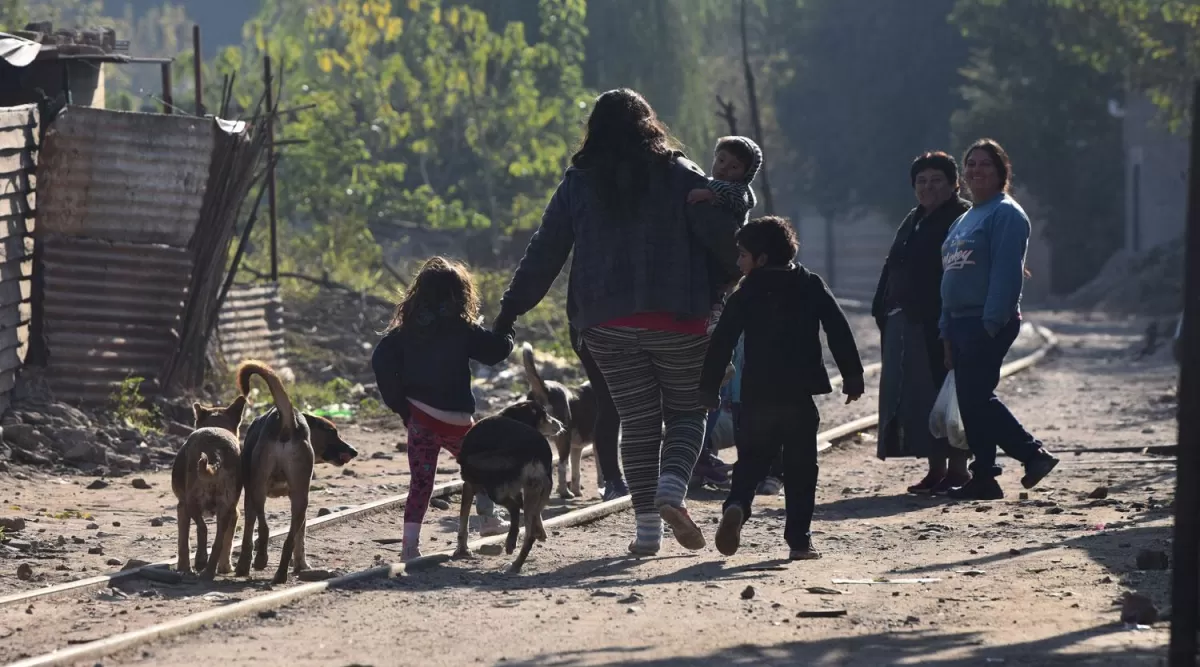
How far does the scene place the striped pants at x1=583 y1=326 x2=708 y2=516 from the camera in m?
8.06

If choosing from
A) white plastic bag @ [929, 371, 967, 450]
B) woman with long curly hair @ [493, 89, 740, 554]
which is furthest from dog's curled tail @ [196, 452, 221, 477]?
white plastic bag @ [929, 371, 967, 450]

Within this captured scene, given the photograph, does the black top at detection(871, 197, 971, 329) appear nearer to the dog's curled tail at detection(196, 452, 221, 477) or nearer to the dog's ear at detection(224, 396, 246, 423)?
the dog's ear at detection(224, 396, 246, 423)

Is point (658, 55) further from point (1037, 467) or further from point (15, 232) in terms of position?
point (1037, 467)

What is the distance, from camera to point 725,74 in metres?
64.2

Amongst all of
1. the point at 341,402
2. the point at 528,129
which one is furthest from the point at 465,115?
the point at 341,402

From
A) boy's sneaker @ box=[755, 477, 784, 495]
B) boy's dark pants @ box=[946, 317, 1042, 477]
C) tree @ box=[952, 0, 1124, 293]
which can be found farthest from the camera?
tree @ box=[952, 0, 1124, 293]

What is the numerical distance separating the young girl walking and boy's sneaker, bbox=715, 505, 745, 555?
124cm

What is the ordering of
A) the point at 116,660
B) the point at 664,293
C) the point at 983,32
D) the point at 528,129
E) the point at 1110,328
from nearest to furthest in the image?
the point at 116,660 < the point at 664,293 < the point at 528,129 < the point at 1110,328 < the point at 983,32

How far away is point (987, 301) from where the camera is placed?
32.4 feet

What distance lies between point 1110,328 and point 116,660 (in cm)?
3553

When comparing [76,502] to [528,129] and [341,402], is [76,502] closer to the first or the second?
[341,402]

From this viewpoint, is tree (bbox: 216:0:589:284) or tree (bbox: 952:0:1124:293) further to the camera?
tree (bbox: 952:0:1124:293)

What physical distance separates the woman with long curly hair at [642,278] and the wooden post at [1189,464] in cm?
303

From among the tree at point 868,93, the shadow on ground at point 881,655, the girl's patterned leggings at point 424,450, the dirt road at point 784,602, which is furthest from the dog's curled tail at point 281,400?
the tree at point 868,93
